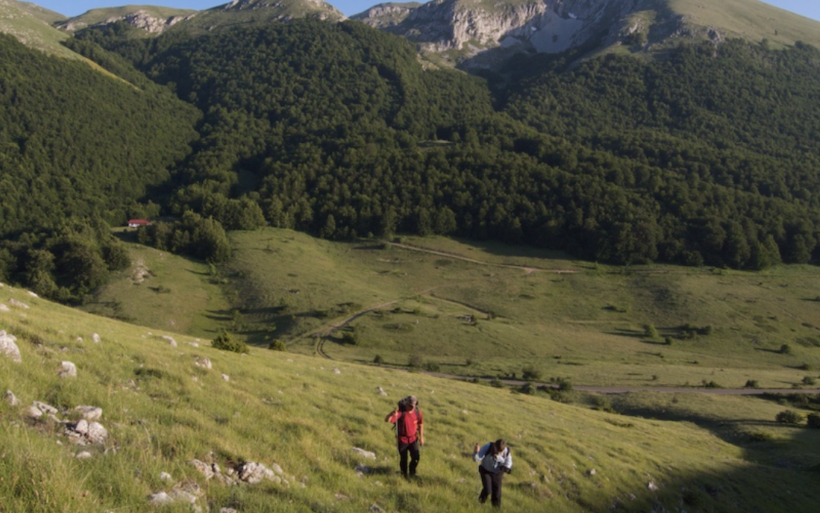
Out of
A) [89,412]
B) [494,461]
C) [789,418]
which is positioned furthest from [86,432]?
[789,418]

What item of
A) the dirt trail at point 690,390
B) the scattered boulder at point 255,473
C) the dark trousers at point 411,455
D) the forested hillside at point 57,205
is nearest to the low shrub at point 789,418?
the dirt trail at point 690,390

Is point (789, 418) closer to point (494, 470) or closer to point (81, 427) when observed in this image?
point (494, 470)

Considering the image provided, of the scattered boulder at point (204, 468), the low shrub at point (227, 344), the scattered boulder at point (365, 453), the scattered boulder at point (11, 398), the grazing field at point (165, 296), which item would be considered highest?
the scattered boulder at point (11, 398)

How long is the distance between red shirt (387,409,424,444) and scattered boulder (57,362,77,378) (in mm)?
7218

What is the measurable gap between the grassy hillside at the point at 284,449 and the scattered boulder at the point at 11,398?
0.12m

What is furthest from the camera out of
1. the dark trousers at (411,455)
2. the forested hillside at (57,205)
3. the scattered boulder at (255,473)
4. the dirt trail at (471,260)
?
the dirt trail at (471,260)

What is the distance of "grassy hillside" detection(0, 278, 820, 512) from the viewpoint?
6633 mm

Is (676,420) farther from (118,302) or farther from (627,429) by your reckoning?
(118,302)

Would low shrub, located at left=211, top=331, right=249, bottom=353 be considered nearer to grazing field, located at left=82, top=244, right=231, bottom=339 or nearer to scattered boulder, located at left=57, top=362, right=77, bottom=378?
scattered boulder, located at left=57, top=362, right=77, bottom=378

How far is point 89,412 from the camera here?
8945 millimetres

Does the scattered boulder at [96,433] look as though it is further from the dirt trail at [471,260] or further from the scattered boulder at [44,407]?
the dirt trail at [471,260]

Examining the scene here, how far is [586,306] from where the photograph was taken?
10819 centimetres

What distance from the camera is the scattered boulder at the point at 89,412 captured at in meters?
8.84

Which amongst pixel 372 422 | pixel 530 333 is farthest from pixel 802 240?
pixel 372 422
